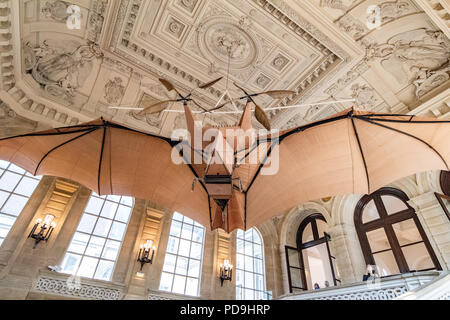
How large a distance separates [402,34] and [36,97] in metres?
8.06

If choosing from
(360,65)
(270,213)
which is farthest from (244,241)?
(360,65)

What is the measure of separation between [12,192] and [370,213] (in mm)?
8576

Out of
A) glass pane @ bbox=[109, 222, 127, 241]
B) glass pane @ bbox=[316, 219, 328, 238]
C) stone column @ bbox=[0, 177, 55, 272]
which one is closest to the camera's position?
stone column @ bbox=[0, 177, 55, 272]

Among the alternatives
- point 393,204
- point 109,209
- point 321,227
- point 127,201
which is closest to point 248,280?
point 321,227

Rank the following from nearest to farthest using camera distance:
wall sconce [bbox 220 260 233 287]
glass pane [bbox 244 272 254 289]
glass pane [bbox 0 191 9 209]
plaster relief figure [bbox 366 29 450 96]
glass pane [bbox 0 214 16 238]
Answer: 1. glass pane [bbox 0 214 16 238]
2. glass pane [bbox 0 191 9 209]
3. plaster relief figure [bbox 366 29 450 96]
4. wall sconce [bbox 220 260 233 287]
5. glass pane [bbox 244 272 254 289]

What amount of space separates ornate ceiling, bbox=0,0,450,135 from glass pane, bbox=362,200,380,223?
101 inches

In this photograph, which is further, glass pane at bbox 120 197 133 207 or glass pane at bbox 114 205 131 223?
glass pane at bbox 120 197 133 207

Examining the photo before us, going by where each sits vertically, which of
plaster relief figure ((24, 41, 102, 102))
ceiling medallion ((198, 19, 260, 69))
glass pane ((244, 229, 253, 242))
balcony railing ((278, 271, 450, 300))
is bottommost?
balcony railing ((278, 271, 450, 300))

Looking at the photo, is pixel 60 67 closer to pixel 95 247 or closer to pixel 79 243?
pixel 79 243

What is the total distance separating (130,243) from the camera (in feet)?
18.8

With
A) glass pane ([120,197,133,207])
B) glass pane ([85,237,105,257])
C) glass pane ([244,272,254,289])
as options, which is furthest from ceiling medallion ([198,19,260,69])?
glass pane ([244,272,254,289])

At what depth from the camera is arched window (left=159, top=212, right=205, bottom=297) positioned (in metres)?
5.93

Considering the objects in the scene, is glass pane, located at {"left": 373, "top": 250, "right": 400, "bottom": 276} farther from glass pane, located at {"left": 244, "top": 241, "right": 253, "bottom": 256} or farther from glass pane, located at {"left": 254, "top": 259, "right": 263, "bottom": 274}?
glass pane, located at {"left": 244, "top": 241, "right": 253, "bottom": 256}

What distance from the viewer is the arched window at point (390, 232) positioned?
5.86 m
